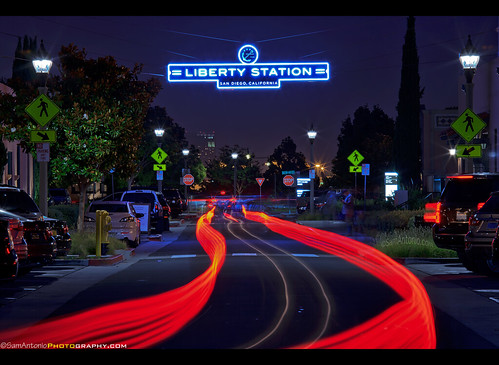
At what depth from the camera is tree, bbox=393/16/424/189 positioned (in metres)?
60.8

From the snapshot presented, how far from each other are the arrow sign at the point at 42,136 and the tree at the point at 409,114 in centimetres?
4210

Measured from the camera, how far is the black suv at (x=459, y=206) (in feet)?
63.1

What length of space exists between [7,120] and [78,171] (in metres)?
3.08

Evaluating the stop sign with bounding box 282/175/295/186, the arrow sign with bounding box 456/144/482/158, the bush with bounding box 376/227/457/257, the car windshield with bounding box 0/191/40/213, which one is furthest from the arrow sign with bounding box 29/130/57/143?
the stop sign with bounding box 282/175/295/186

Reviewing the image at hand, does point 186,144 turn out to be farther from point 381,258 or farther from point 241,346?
point 241,346

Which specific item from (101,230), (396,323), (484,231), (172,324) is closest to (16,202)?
(101,230)

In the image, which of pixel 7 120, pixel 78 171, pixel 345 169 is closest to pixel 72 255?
pixel 78 171

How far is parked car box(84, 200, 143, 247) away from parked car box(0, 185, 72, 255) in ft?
21.2

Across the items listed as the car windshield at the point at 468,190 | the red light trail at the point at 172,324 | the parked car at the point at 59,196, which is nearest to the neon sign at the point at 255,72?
the car windshield at the point at 468,190

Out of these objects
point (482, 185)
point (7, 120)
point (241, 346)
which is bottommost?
point (241, 346)

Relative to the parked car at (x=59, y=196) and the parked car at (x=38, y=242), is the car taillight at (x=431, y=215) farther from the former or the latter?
the parked car at (x=59, y=196)

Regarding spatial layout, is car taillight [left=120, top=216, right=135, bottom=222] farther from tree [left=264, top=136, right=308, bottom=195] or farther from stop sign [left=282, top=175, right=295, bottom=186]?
tree [left=264, top=136, right=308, bottom=195]

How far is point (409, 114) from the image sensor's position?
6106 cm

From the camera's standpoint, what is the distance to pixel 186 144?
291 feet
